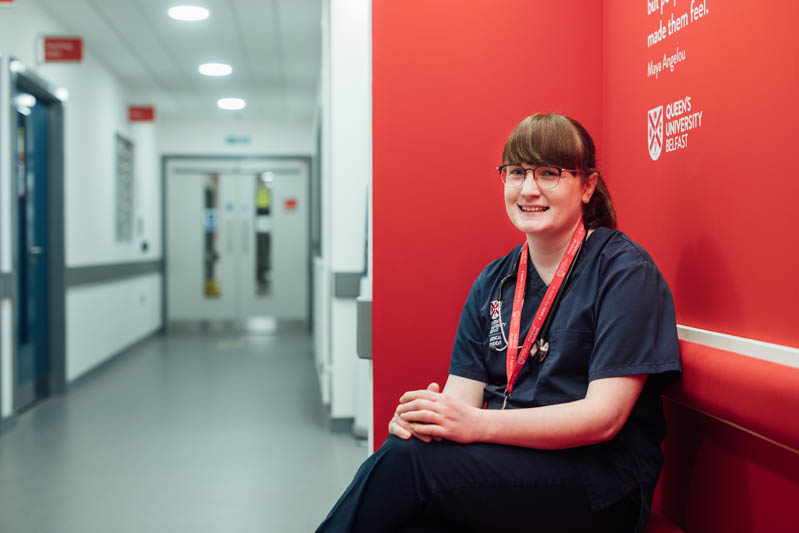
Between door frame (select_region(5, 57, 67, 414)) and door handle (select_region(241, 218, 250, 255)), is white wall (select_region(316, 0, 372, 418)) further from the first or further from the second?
door handle (select_region(241, 218, 250, 255))

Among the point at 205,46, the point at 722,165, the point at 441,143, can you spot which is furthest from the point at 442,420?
the point at 205,46

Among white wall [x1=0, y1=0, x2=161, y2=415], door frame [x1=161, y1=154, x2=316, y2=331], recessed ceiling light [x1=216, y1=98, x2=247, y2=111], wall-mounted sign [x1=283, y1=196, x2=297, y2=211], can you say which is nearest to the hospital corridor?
white wall [x1=0, y1=0, x2=161, y2=415]

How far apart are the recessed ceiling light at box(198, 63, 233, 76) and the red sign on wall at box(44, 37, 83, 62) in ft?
6.41

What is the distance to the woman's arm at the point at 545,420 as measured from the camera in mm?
1449

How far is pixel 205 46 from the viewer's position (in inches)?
251

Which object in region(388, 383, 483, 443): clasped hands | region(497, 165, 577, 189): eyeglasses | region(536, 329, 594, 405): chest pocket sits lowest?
region(388, 383, 483, 443): clasped hands

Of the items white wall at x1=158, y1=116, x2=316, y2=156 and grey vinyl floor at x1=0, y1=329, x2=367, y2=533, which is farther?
white wall at x1=158, y1=116, x2=316, y2=156

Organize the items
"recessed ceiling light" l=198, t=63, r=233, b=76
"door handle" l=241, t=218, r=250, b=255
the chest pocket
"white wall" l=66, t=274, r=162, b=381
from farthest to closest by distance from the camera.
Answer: "door handle" l=241, t=218, r=250, b=255 → "recessed ceiling light" l=198, t=63, r=233, b=76 → "white wall" l=66, t=274, r=162, b=381 → the chest pocket

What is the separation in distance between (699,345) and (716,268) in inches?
7.0

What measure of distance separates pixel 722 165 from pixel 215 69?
21.2 ft

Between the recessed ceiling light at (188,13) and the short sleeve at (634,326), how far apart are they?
15.2 ft

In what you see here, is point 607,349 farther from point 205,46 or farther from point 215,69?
point 215,69

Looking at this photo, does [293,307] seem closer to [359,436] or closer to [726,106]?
[359,436]

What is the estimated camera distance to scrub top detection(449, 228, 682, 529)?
1.47 m
